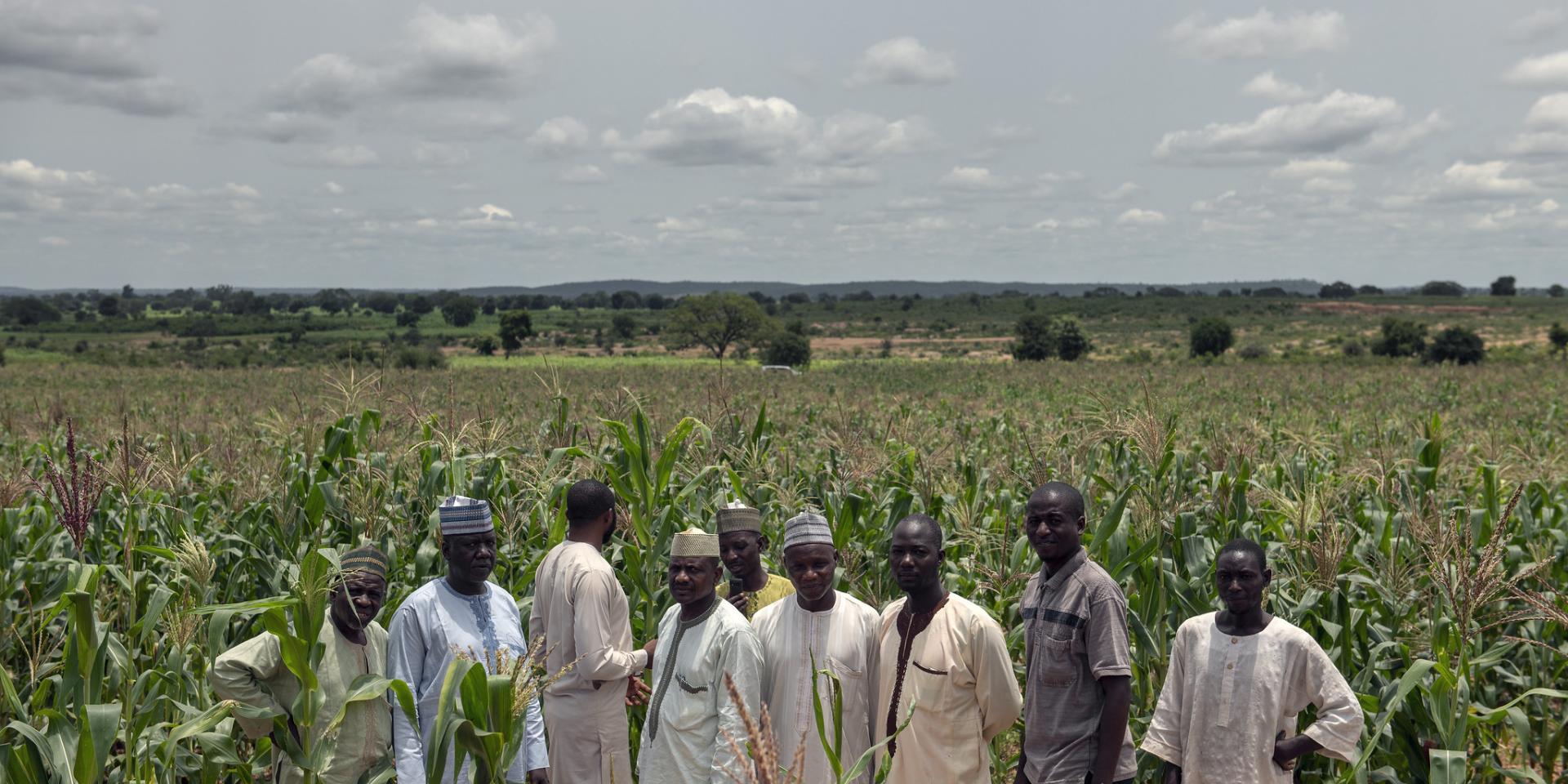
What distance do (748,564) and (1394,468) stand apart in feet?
16.9

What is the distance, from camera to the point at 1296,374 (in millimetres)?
39562

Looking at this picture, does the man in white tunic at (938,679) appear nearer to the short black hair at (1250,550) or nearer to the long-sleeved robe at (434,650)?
the short black hair at (1250,550)

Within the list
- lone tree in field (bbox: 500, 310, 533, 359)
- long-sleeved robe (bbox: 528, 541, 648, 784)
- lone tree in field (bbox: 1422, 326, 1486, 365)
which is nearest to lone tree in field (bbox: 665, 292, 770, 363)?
lone tree in field (bbox: 500, 310, 533, 359)

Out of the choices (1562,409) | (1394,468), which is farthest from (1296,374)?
(1394,468)

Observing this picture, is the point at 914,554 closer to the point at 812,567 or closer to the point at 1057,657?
the point at 812,567

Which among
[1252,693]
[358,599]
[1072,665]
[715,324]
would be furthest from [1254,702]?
[715,324]

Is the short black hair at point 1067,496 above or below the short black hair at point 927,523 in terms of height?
A: above

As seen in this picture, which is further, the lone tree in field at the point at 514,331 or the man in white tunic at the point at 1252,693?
the lone tree in field at the point at 514,331

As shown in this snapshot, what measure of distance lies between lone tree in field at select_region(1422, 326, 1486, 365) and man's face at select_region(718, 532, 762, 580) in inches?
2058

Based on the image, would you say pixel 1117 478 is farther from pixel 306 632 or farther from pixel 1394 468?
pixel 306 632

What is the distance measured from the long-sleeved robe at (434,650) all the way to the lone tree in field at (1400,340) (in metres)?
57.6

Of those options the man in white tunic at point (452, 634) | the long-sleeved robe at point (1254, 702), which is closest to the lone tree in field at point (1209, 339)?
the long-sleeved robe at point (1254, 702)

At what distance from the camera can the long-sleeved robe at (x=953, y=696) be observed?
3799 millimetres

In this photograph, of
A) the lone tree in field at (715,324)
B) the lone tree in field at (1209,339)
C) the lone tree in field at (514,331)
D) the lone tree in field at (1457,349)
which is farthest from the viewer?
the lone tree in field at (715,324)
